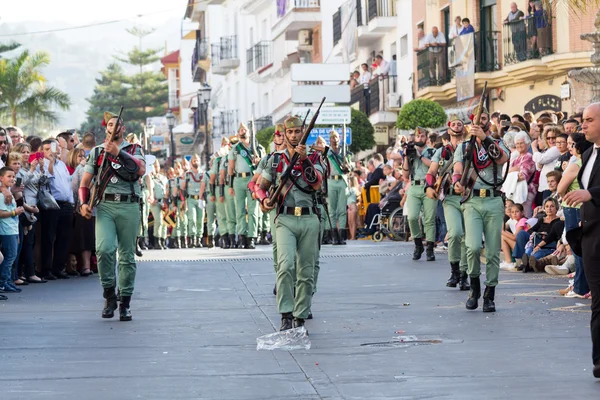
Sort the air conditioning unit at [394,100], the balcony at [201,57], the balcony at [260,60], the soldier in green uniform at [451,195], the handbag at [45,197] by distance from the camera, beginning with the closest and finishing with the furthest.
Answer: the soldier in green uniform at [451,195] → the handbag at [45,197] → the air conditioning unit at [394,100] → the balcony at [260,60] → the balcony at [201,57]

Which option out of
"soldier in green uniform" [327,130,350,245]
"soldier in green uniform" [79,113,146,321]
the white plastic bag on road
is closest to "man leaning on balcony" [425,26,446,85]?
"soldier in green uniform" [327,130,350,245]

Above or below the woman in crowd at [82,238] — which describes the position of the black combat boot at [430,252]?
below

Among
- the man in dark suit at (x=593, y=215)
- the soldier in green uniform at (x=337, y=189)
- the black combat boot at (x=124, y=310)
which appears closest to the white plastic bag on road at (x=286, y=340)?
the black combat boot at (x=124, y=310)

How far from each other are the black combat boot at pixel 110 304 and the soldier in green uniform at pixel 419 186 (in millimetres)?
6681

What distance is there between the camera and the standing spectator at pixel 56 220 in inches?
736

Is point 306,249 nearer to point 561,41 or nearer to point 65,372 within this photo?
point 65,372

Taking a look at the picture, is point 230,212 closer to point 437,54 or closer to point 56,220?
point 56,220

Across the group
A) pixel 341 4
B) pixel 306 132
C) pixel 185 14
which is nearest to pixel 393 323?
pixel 306 132

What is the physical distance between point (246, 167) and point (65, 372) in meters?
14.3

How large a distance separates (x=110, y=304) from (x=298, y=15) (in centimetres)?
4413

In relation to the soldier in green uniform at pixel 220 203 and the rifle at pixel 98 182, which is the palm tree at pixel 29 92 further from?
the rifle at pixel 98 182

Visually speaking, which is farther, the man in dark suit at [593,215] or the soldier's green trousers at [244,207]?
the soldier's green trousers at [244,207]

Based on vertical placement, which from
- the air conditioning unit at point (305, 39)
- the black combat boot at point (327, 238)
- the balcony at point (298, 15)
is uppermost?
the balcony at point (298, 15)

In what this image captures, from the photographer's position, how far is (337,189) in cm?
2452
